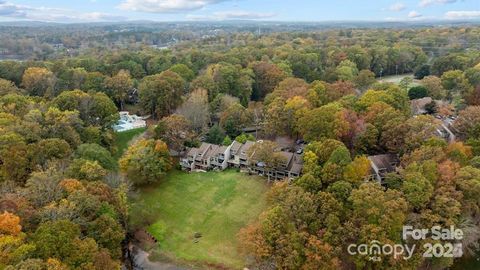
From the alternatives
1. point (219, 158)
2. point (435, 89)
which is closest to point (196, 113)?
point (219, 158)

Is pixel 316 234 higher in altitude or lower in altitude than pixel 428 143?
lower

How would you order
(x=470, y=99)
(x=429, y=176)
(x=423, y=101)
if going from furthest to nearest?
(x=423, y=101)
(x=470, y=99)
(x=429, y=176)

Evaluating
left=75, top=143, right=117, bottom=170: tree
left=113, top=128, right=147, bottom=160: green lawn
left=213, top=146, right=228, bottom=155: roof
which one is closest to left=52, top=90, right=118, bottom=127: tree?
left=113, top=128, right=147, bottom=160: green lawn

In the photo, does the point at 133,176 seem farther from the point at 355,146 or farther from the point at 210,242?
the point at 355,146

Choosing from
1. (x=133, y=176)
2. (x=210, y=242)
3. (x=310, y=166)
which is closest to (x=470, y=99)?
(x=310, y=166)

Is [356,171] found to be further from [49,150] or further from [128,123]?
[128,123]

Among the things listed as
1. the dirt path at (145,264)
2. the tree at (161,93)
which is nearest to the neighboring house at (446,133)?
the dirt path at (145,264)

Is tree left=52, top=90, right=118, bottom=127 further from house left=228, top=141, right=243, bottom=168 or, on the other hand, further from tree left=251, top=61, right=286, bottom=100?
tree left=251, top=61, right=286, bottom=100
